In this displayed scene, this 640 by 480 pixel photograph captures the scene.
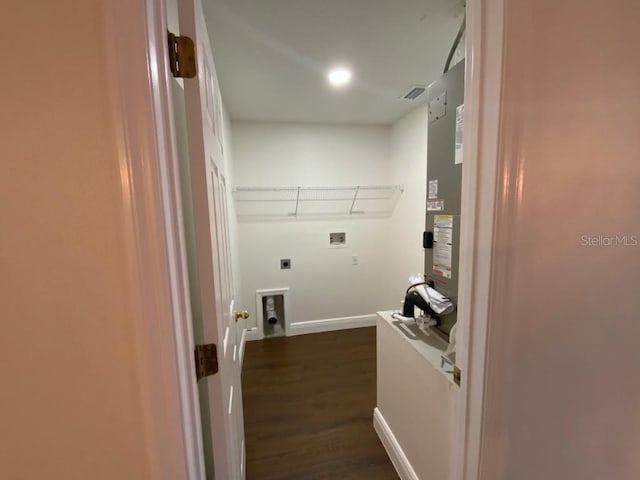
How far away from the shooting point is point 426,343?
4.33 feet

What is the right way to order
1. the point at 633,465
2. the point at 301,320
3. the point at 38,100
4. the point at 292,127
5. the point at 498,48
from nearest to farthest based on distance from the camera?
the point at 38,100 → the point at 498,48 → the point at 633,465 → the point at 292,127 → the point at 301,320

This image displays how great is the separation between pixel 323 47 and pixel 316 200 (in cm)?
169

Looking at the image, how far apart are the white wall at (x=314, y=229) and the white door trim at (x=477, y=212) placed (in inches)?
96.3

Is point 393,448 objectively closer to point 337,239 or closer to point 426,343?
point 426,343

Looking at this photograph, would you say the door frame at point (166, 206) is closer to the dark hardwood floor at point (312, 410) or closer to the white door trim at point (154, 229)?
the white door trim at point (154, 229)

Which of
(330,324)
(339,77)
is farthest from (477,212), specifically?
(330,324)

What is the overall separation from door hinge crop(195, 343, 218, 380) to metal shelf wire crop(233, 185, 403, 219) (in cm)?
241

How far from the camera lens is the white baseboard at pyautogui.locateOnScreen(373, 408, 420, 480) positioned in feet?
4.69

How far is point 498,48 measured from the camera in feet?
2.12

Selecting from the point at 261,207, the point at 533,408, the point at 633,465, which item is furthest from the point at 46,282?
the point at 261,207

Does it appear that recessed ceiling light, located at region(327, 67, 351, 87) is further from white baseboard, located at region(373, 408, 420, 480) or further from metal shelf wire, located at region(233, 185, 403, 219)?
white baseboard, located at region(373, 408, 420, 480)

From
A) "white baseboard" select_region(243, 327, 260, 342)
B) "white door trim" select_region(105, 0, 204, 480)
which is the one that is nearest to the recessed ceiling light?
"white door trim" select_region(105, 0, 204, 480)

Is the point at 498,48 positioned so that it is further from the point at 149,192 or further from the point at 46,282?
the point at 46,282

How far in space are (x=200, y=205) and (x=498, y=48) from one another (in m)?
0.81
